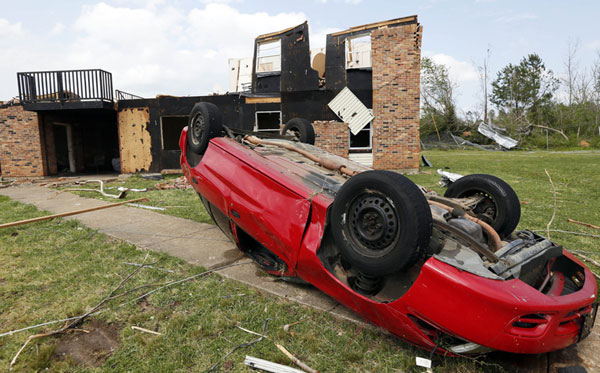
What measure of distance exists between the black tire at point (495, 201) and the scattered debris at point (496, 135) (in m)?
29.4

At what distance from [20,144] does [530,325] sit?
1685 cm

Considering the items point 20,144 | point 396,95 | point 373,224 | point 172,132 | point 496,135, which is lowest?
point 373,224

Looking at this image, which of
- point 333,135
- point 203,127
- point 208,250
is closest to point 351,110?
point 333,135

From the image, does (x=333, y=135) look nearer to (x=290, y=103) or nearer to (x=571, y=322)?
(x=290, y=103)

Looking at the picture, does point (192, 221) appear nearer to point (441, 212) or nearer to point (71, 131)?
point (441, 212)

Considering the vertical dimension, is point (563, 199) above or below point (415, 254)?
below

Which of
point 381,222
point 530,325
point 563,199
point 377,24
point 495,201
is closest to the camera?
point 530,325

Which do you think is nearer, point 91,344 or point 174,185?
point 91,344

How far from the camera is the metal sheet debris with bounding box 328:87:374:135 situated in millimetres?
11672

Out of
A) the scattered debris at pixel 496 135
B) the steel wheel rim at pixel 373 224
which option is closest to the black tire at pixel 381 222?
the steel wheel rim at pixel 373 224

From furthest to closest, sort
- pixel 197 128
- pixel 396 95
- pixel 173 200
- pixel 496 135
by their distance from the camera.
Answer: pixel 496 135, pixel 396 95, pixel 173 200, pixel 197 128

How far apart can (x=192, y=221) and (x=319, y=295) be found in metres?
3.28

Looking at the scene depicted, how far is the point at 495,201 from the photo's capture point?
267 cm

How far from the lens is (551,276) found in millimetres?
2170
